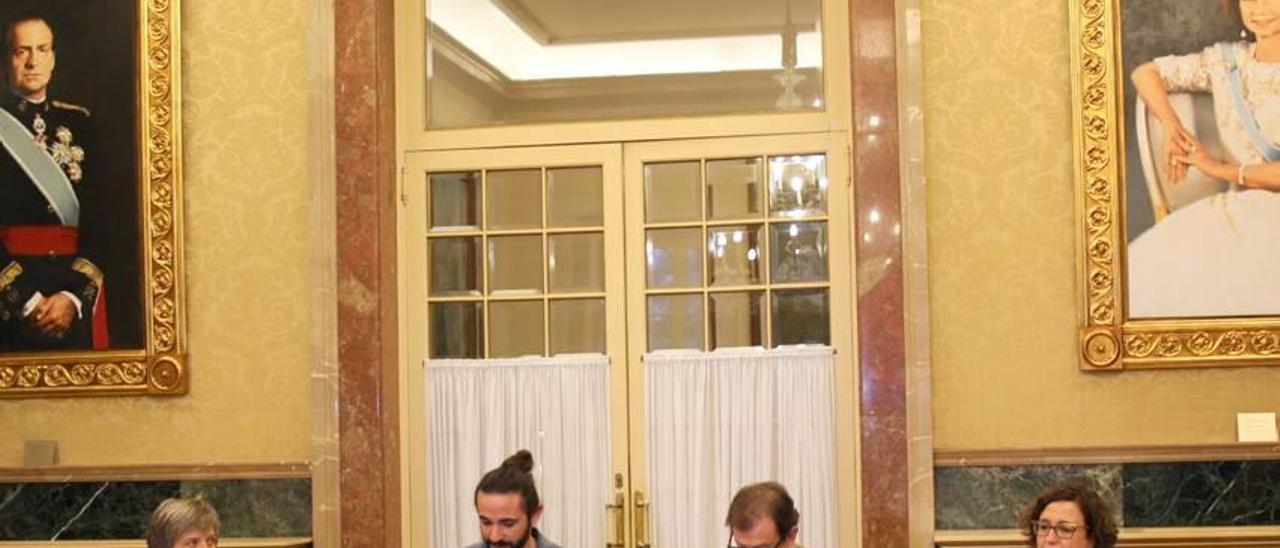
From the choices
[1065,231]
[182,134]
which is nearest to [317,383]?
[182,134]

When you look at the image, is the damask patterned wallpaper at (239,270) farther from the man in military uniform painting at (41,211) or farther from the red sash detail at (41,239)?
the red sash detail at (41,239)

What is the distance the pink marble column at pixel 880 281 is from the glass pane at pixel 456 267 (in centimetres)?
161

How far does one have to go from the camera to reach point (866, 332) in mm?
7133

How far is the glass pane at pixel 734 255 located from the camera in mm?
7488

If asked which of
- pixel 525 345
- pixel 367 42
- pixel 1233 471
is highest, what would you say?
pixel 367 42

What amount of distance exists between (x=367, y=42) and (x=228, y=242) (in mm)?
990

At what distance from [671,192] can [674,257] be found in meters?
0.27

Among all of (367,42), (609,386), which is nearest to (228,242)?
(367,42)

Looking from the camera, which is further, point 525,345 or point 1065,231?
point 525,345

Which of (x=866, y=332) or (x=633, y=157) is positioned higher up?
(x=633, y=157)

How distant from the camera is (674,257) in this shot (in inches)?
298

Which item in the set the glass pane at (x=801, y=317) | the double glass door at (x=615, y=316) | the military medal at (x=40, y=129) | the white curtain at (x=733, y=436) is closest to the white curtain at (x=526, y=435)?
the double glass door at (x=615, y=316)

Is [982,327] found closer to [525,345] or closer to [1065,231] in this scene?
[1065,231]

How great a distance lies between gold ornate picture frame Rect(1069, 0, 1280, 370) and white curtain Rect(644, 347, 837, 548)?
42.9 inches
